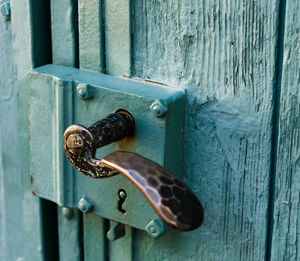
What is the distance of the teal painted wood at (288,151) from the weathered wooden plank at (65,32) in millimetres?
288

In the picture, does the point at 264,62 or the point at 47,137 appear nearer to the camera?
the point at 264,62

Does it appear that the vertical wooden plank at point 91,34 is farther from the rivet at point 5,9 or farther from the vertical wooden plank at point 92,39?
the rivet at point 5,9

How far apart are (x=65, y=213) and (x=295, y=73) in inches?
15.4

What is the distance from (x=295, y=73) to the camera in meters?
0.60

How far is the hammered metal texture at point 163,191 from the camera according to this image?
560mm

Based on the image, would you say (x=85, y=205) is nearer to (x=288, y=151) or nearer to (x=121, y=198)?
(x=121, y=198)

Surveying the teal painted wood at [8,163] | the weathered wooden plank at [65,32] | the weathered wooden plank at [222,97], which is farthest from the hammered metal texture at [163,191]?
the teal painted wood at [8,163]

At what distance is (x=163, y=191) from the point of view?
573 millimetres

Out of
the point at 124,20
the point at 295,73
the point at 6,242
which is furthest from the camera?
the point at 6,242

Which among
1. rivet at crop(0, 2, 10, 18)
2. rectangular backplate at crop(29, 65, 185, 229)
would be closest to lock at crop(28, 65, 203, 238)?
rectangular backplate at crop(29, 65, 185, 229)

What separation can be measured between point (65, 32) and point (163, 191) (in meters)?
0.30

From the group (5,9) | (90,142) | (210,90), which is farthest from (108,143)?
(5,9)

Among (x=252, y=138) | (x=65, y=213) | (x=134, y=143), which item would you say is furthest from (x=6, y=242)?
(x=252, y=138)

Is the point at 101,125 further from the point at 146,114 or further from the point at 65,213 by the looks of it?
the point at 65,213
